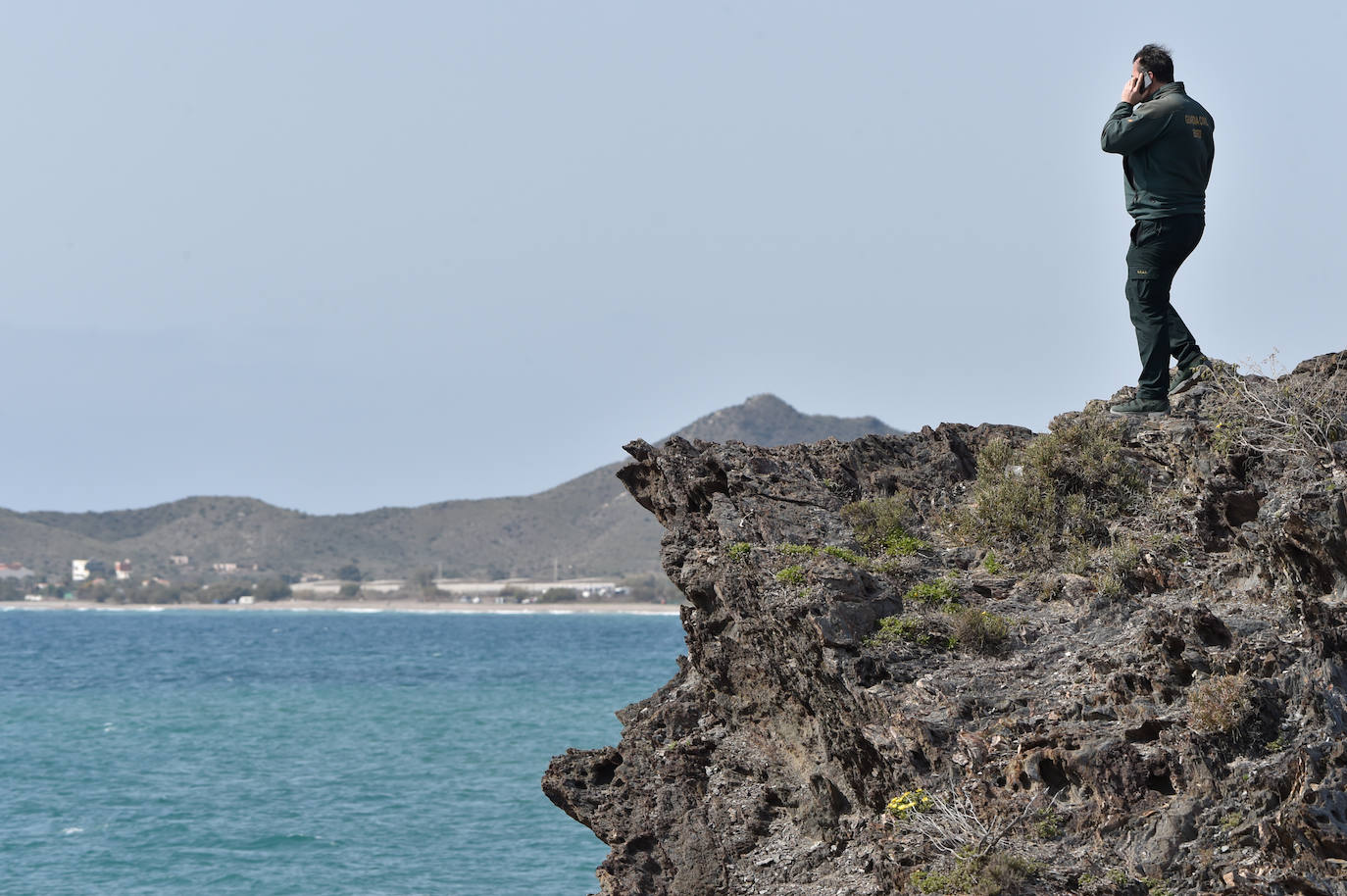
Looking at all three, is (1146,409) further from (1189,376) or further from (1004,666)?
(1004,666)

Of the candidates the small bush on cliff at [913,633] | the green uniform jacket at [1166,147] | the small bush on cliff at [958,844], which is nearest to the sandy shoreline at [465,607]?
the green uniform jacket at [1166,147]

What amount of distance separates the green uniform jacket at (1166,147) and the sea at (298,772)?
1555 centimetres

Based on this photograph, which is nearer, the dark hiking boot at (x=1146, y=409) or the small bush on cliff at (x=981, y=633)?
the small bush on cliff at (x=981, y=633)

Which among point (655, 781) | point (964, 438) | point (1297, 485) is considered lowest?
point (655, 781)

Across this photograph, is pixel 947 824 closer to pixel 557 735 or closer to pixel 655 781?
pixel 655 781

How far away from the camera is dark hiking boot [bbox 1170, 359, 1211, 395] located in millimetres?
9070

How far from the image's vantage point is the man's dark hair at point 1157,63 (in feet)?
29.6

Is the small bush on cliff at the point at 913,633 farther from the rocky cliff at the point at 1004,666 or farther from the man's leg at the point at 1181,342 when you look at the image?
the man's leg at the point at 1181,342

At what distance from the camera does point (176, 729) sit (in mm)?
45500

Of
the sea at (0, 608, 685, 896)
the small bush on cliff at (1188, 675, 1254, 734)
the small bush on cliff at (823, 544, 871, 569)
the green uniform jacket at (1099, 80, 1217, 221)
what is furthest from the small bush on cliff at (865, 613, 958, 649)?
the sea at (0, 608, 685, 896)

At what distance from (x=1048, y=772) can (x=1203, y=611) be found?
1.18 meters

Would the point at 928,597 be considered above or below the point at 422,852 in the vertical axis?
above

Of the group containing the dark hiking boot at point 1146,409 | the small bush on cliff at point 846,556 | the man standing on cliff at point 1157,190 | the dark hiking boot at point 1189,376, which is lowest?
the small bush on cliff at point 846,556

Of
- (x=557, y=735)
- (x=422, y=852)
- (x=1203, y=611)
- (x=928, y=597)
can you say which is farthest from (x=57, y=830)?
(x=1203, y=611)
